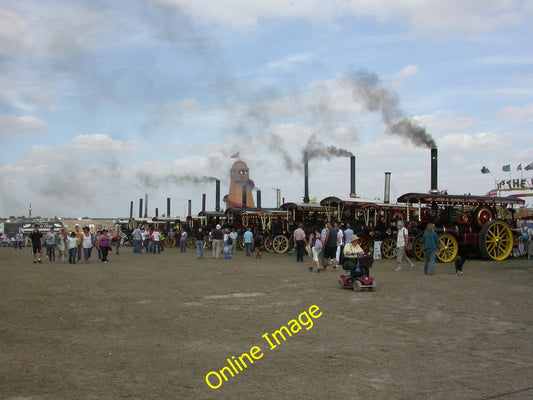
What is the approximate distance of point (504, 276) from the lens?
13070 mm

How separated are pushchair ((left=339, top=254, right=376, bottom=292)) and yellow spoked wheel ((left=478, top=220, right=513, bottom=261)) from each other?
7.69 meters

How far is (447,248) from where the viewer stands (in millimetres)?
17047

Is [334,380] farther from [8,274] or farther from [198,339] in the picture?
[8,274]

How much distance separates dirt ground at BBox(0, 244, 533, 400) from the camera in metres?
4.54

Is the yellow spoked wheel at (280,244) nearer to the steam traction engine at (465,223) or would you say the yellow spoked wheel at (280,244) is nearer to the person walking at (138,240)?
the person walking at (138,240)

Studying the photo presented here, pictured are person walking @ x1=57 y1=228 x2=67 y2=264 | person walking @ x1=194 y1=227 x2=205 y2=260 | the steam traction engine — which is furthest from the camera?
person walking @ x1=194 y1=227 x2=205 y2=260

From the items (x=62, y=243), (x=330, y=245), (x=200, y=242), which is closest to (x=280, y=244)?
(x=200, y=242)

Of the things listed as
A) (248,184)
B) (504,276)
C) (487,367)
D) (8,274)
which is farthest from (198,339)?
(248,184)

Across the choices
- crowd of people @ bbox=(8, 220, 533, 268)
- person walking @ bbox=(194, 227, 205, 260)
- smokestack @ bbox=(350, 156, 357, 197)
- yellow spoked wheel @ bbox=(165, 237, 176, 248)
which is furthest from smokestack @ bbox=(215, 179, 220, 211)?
person walking @ bbox=(194, 227, 205, 260)

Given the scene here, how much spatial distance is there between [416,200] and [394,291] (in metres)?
7.43

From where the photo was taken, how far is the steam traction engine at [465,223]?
56.1 feet

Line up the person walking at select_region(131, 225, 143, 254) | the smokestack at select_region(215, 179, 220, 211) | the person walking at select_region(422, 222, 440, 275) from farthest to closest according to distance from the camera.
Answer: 1. the smokestack at select_region(215, 179, 220, 211)
2. the person walking at select_region(131, 225, 143, 254)
3. the person walking at select_region(422, 222, 440, 275)

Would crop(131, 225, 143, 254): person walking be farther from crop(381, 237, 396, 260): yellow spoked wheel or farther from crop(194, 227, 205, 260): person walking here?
crop(381, 237, 396, 260): yellow spoked wheel

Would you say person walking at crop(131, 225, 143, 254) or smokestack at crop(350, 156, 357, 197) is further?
smokestack at crop(350, 156, 357, 197)
